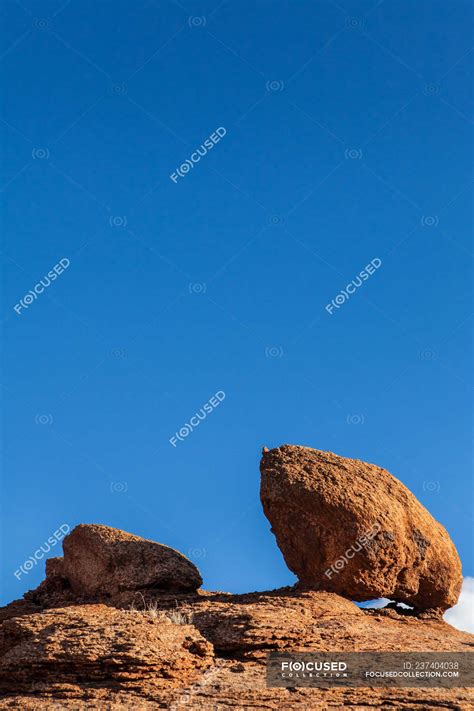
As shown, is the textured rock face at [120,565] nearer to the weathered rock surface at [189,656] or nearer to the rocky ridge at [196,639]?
the rocky ridge at [196,639]

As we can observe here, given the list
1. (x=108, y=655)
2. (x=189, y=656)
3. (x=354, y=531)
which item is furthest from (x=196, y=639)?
(x=354, y=531)

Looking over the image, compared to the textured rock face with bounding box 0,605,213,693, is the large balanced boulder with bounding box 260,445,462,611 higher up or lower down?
higher up

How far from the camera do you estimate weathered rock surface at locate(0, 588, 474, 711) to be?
52.6ft

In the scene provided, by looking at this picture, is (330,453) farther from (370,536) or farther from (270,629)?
(270,629)

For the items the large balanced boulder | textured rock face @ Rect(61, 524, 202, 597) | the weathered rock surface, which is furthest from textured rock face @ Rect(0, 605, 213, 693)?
textured rock face @ Rect(61, 524, 202, 597)

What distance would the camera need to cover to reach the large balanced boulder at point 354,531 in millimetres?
21891

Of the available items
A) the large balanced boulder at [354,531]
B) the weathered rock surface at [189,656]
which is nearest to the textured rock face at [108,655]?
the weathered rock surface at [189,656]

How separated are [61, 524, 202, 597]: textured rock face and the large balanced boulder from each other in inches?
125

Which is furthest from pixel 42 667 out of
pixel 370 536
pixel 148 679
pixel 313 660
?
pixel 370 536

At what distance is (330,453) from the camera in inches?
955

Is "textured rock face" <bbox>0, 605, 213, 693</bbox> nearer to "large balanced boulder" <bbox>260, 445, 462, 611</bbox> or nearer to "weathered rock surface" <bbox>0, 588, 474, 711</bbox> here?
"weathered rock surface" <bbox>0, 588, 474, 711</bbox>

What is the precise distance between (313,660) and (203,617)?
3220mm

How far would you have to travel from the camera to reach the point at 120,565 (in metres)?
24.1

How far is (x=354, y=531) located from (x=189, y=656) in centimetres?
626
